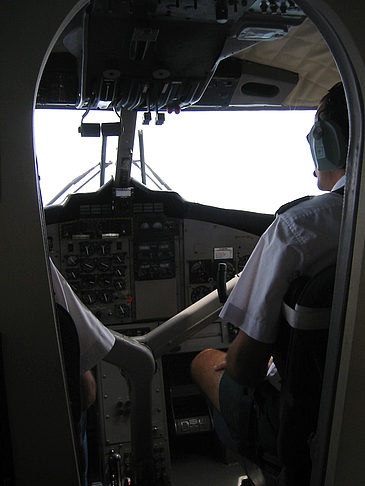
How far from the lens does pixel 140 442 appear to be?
85.0 inches

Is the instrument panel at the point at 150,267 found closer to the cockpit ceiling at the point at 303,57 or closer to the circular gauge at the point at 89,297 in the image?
the circular gauge at the point at 89,297

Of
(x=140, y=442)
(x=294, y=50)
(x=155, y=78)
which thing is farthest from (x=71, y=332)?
(x=294, y=50)

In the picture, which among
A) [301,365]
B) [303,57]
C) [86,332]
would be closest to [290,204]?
[301,365]

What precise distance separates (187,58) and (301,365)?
1.37 meters

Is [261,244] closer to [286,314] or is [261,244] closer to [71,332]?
[286,314]

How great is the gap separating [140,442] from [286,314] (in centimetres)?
117

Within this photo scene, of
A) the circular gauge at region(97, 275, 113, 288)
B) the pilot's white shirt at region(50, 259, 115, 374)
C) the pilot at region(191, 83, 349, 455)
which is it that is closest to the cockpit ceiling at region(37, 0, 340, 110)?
the pilot at region(191, 83, 349, 455)

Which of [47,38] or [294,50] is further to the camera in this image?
Result: [294,50]

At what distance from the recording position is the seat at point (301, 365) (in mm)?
1263

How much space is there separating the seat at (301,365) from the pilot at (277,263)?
0.06 m

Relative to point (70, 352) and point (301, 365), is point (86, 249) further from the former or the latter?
point (301, 365)

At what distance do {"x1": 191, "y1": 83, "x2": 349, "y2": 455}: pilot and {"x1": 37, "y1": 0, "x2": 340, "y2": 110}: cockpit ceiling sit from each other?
19.8 inches

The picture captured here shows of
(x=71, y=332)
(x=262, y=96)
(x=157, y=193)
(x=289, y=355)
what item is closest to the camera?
(x=71, y=332)

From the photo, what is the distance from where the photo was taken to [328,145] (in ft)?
4.91
